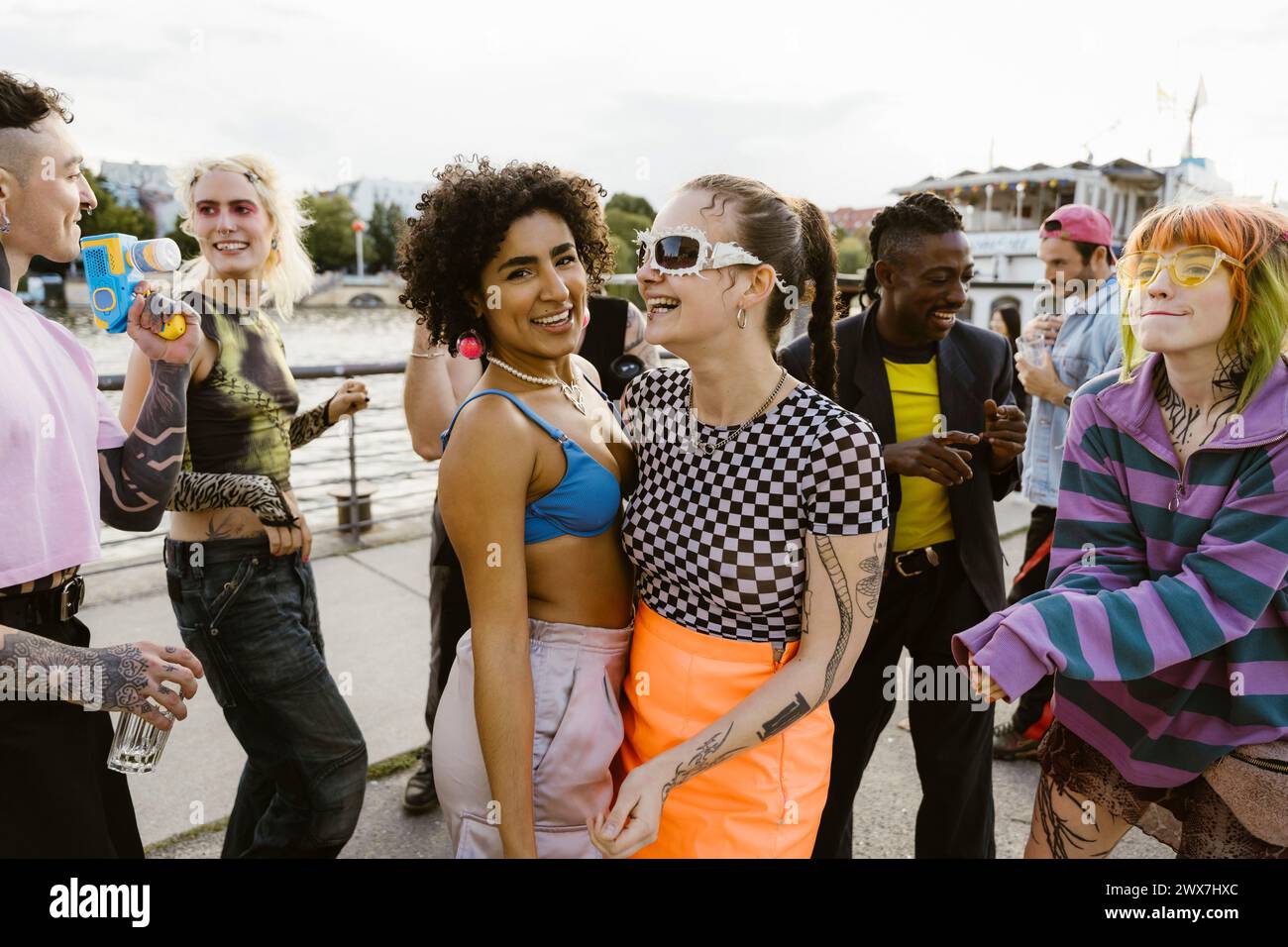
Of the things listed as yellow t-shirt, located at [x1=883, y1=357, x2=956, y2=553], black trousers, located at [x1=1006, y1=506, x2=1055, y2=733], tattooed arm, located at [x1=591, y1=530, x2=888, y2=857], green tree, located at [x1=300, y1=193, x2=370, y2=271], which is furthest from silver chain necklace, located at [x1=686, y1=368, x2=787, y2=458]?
green tree, located at [x1=300, y1=193, x2=370, y2=271]

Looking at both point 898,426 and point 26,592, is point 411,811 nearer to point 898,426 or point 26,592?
point 26,592

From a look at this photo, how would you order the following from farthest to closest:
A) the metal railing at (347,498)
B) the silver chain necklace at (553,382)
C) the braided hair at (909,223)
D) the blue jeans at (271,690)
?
the metal railing at (347,498) → the braided hair at (909,223) → the blue jeans at (271,690) → the silver chain necklace at (553,382)

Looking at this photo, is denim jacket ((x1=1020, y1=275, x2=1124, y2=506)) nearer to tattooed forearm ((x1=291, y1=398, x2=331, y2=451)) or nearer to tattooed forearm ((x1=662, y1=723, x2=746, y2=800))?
tattooed forearm ((x1=662, y1=723, x2=746, y2=800))

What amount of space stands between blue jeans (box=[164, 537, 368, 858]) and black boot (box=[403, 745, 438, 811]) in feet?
2.40

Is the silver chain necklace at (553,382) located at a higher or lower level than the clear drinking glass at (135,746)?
higher

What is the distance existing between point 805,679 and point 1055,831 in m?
0.92

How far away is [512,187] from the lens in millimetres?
1939

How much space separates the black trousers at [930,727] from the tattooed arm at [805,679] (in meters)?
1.07

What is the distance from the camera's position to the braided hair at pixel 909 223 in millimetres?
2848

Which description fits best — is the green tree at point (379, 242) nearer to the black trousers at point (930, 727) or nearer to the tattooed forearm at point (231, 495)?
the tattooed forearm at point (231, 495)

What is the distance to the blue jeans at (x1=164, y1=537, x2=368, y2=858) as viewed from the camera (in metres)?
2.46

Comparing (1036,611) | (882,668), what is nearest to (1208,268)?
(1036,611)

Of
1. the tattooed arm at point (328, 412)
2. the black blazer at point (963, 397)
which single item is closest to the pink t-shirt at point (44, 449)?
the tattooed arm at point (328, 412)

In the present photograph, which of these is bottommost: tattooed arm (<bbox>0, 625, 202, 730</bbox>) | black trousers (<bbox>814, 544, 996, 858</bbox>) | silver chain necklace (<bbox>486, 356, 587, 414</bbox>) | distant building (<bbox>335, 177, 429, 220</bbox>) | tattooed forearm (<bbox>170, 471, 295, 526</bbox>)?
black trousers (<bbox>814, 544, 996, 858</bbox>)
